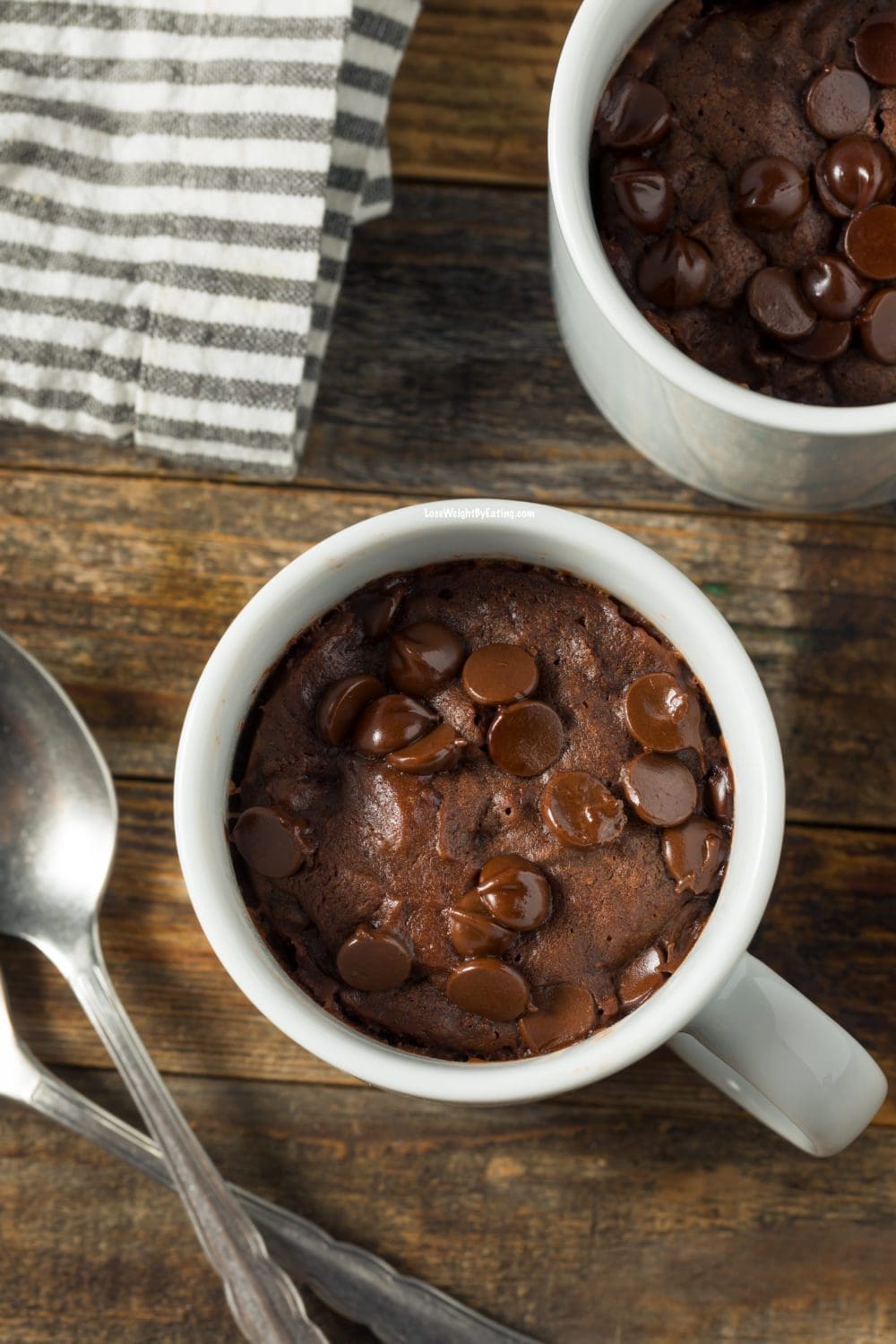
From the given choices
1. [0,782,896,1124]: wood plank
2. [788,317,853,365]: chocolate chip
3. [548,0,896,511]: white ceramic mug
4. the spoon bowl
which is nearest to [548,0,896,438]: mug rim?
[548,0,896,511]: white ceramic mug

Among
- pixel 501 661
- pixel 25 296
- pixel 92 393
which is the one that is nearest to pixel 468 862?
pixel 501 661

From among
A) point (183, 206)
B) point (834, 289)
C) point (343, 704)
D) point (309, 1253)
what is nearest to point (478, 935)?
point (343, 704)

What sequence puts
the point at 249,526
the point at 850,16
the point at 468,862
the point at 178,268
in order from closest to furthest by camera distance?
the point at 468,862 < the point at 850,16 < the point at 178,268 < the point at 249,526

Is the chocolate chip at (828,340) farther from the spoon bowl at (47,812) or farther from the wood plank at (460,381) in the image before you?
the spoon bowl at (47,812)

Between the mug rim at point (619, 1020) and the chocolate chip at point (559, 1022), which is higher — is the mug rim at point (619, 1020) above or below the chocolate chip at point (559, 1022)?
above

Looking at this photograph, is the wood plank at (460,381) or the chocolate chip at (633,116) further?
the wood plank at (460,381)

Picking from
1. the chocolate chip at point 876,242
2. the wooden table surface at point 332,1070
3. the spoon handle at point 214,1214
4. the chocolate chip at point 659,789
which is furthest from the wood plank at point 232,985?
the chocolate chip at point 876,242

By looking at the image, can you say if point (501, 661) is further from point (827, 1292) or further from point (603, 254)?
point (827, 1292)
